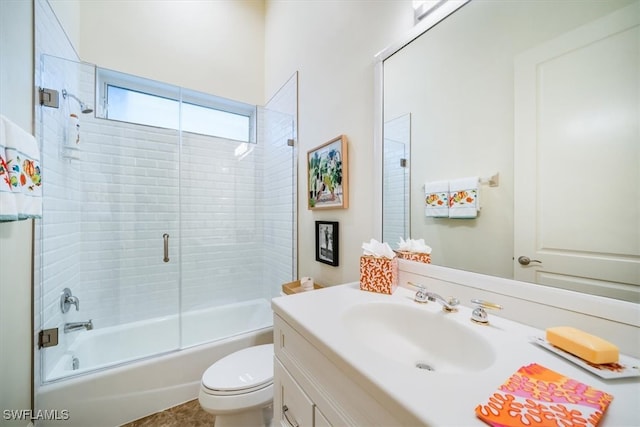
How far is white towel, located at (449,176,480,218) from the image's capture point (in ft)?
2.81

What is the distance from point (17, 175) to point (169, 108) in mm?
1644

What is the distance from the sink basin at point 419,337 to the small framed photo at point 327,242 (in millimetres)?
616

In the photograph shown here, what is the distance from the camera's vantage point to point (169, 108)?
2238mm

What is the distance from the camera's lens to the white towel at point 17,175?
0.81 metres

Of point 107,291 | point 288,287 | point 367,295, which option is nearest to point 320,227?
point 288,287

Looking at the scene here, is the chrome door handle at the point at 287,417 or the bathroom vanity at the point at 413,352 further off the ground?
the bathroom vanity at the point at 413,352

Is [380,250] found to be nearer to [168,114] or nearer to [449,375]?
[449,375]

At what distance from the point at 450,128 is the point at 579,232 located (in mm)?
517

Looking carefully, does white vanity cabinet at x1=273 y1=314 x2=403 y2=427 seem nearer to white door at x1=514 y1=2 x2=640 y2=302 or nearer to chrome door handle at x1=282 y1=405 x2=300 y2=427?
chrome door handle at x1=282 y1=405 x2=300 y2=427

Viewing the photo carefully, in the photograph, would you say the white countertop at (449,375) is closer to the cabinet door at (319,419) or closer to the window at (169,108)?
the cabinet door at (319,419)

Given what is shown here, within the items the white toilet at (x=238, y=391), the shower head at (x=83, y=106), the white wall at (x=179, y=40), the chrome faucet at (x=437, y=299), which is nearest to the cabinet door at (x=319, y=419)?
the chrome faucet at (x=437, y=299)

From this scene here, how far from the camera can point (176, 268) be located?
7.21ft

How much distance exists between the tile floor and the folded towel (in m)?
1.65

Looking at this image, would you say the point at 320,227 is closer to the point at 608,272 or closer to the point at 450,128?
the point at 450,128
